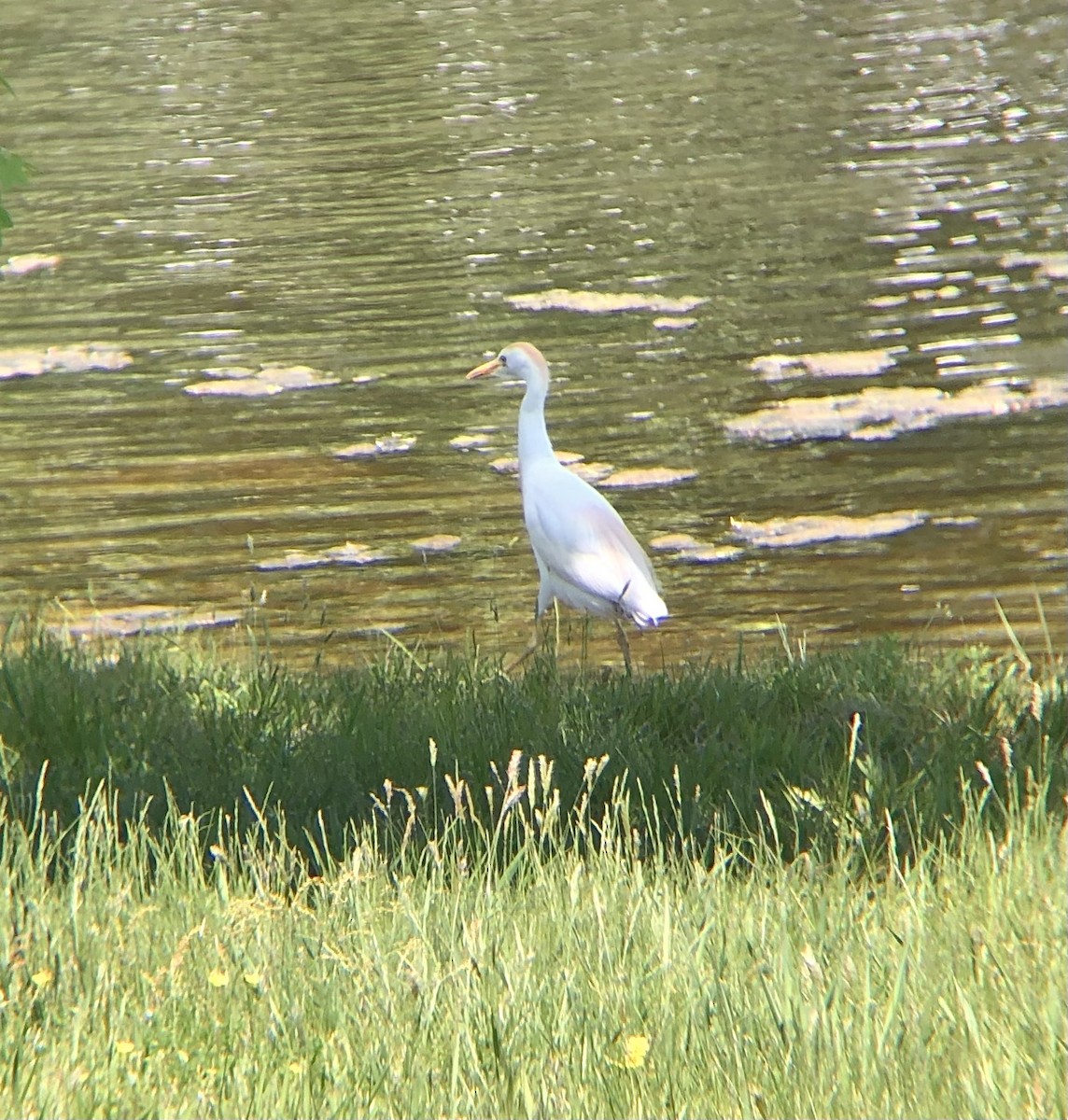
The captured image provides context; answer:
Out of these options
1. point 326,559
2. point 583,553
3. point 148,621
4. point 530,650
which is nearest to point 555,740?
point 530,650

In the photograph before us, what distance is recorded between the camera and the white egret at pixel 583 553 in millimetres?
5676

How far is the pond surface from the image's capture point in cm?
705

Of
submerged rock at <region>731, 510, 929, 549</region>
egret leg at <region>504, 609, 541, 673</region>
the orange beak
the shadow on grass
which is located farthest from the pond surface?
the shadow on grass

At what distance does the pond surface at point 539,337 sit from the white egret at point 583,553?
0.32m

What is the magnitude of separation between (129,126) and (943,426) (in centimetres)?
1239

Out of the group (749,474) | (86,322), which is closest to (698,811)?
(749,474)

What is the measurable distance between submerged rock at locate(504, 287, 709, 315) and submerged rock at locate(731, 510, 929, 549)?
12.4 feet

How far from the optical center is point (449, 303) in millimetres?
11344

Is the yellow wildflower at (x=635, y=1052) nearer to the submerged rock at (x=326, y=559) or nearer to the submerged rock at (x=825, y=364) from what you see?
the submerged rock at (x=326, y=559)

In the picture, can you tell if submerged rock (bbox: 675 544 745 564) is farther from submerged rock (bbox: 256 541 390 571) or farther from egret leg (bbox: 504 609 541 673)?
submerged rock (bbox: 256 541 390 571)

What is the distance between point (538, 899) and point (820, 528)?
4.19 metres

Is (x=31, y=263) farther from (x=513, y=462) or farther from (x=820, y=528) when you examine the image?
(x=820, y=528)

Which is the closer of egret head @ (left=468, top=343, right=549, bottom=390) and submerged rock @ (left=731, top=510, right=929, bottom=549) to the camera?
egret head @ (left=468, top=343, right=549, bottom=390)

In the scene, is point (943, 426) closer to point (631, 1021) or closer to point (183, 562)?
point (183, 562)
